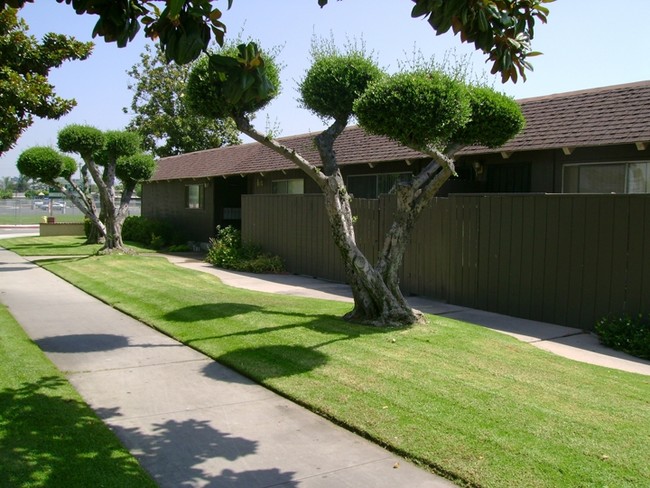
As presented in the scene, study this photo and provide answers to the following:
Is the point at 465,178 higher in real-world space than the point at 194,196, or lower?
higher

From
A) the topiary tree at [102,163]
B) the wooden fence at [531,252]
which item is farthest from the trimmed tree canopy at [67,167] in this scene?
the wooden fence at [531,252]

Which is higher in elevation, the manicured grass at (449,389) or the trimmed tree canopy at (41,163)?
the trimmed tree canopy at (41,163)

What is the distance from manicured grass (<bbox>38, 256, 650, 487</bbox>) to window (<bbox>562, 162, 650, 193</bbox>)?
4.07m

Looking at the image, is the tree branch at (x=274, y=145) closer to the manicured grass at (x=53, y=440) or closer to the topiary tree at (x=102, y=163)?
the manicured grass at (x=53, y=440)

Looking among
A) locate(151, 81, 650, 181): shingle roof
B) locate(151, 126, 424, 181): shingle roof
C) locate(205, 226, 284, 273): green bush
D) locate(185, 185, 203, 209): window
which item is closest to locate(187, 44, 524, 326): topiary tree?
locate(151, 126, 424, 181): shingle roof

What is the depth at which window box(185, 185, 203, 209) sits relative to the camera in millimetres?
25000

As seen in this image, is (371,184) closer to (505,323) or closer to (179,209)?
(505,323)

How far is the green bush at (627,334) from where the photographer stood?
8.09 m

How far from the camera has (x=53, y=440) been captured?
475 centimetres

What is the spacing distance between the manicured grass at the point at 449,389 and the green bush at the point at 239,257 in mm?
6026

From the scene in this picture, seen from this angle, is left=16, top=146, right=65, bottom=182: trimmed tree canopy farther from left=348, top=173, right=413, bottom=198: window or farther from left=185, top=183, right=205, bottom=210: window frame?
left=348, top=173, right=413, bottom=198: window

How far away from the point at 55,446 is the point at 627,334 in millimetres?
7095

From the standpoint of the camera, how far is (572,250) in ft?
31.3

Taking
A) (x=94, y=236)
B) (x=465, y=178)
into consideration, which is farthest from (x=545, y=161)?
(x=94, y=236)
